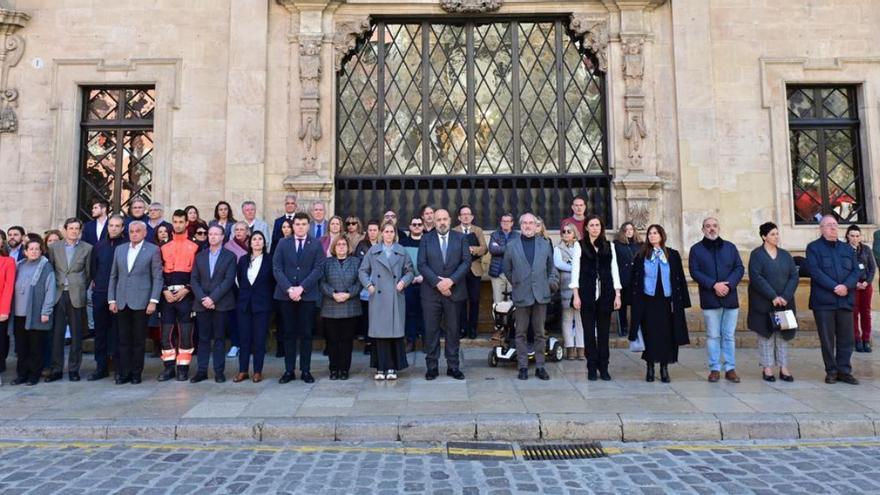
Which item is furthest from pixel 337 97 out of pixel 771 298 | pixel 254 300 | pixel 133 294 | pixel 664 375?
pixel 771 298

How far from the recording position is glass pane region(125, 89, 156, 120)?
11344 millimetres

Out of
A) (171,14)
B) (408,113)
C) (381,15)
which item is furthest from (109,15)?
(408,113)

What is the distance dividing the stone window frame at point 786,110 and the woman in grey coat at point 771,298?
4.08 meters

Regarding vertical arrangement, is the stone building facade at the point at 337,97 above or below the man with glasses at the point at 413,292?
above

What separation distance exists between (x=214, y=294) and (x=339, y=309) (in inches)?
65.0

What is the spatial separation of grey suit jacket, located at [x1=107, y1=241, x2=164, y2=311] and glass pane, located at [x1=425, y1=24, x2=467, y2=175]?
18.7 ft

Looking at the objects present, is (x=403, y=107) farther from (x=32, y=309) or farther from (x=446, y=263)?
(x=32, y=309)

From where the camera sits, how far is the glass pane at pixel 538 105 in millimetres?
11461

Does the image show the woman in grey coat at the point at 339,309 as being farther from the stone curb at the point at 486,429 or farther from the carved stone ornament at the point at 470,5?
the carved stone ornament at the point at 470,5

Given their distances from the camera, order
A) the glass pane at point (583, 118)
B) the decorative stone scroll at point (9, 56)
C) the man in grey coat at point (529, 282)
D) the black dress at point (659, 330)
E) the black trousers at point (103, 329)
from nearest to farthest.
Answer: the black dress at point (659, 330) < the man in grey coat at point (529, 282) < the black trousers at point (103, 329) < the decorative stone scroll at point (9, 56) < the glass pane at point (583, 118)

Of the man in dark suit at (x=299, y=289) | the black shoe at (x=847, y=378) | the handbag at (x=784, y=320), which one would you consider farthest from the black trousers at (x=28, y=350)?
the black shoe at (x=847, y=378)

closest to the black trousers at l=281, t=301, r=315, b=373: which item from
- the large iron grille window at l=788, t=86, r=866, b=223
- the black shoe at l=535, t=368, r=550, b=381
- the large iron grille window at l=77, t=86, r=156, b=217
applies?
the black shoe at l=535, t=368, r=550, b=381

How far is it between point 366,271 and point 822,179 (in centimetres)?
966

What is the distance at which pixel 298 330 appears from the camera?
24.8 ft
